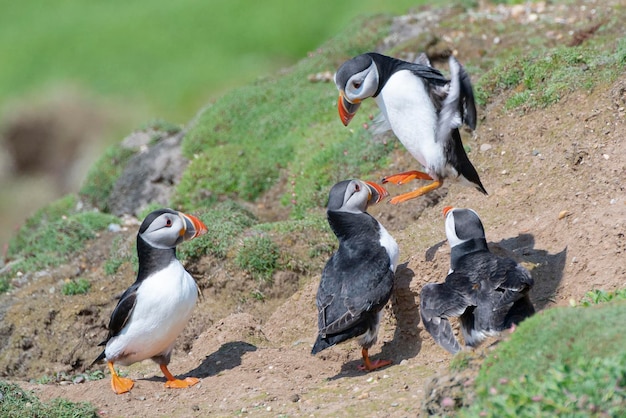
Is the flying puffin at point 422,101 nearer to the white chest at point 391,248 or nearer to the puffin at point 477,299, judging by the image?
the white chest at point 391,248

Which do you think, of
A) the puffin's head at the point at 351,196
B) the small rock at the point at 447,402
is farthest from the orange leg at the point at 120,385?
the small rock at the point at 447,402

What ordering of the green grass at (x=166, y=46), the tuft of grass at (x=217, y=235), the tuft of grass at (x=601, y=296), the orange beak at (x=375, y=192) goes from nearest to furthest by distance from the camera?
the tuft of grass at (x=601, y=296), the orange beak at (x=375, y=192), the tuft of grass at (x=217, y=235), the green grass at (x=166, y=46)

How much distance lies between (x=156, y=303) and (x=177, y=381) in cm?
68

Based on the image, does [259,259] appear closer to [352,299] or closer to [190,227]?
[190,227]

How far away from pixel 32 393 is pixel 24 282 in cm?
406

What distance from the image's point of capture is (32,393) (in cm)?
716

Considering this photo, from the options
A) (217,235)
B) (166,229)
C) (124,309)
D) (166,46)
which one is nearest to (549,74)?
(217,235)

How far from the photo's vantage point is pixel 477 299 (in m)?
6.50

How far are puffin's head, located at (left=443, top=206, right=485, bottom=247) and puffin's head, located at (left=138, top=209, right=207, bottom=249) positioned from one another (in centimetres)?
221

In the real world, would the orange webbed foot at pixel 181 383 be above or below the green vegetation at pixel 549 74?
Answer: above

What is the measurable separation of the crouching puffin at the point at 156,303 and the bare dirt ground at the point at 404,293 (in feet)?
0.90

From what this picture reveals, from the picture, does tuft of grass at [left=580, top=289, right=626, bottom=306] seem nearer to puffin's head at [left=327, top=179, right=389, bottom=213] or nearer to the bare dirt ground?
the bare dirt ground

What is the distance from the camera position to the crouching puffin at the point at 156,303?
748 centimetres

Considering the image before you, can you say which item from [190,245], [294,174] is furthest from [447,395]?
[294,174]
